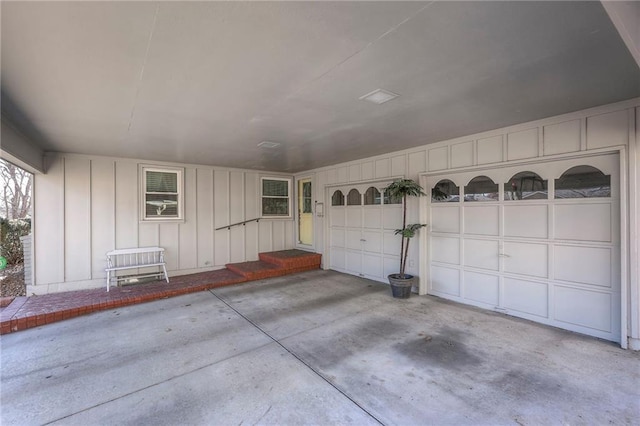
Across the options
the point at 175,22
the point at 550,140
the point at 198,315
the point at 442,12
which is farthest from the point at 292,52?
the point at 198,315

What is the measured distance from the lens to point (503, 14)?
5.61 feet

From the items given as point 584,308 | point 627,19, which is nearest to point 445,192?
point 584,308

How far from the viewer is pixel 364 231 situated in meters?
6.47

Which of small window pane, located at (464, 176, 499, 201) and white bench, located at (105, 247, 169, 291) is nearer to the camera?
small window pane, located at (464, 176, 499, 201)

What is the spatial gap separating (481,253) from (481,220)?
53 centimetres

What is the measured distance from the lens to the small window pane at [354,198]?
21.8 feet

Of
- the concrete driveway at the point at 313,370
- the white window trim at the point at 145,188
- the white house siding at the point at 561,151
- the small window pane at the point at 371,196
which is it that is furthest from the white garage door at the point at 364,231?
the white window trim at the point at 145,188

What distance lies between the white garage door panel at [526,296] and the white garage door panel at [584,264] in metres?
0.30

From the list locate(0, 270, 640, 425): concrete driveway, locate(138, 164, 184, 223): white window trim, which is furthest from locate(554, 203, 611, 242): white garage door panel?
locate(138, 164, 184, 223): white window trim

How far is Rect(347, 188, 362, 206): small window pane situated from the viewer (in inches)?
261

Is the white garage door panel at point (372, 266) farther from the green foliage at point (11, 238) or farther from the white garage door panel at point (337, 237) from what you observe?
the green foliage at point (11, 238)

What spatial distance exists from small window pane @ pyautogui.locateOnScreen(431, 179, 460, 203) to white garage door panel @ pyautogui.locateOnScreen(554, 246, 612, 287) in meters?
1.59

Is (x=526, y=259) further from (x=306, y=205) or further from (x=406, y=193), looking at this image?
(x=306, y=205)

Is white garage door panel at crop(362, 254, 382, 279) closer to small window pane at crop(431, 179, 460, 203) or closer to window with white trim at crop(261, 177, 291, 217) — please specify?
small window pane at crop(431, 179, 460, 203)
